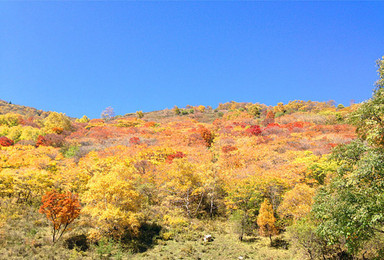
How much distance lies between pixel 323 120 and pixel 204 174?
166ft

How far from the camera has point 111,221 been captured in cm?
1848

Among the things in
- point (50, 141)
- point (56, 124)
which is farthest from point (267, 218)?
point (56, 124)

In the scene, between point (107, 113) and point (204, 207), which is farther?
point (107, 113)

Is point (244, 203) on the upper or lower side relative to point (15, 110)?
lower

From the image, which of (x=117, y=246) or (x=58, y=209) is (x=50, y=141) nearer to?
(x=58, y=209)

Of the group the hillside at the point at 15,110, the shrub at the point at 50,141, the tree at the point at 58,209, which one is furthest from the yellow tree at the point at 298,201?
the hillside at the point at 15,110

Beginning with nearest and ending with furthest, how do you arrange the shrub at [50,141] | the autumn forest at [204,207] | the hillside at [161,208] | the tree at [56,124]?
the autumn forest at [204,207] → the hillside at [161,208] → the shrub at [50,141] → the tree at [56,124]

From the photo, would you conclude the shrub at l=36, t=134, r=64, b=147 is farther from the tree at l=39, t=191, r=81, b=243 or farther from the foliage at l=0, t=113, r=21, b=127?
the tree at l=39, t=191, r=81, b=243

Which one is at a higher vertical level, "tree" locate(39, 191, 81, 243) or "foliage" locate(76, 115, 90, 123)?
"foliage" locate(76, 115, 90, 123)

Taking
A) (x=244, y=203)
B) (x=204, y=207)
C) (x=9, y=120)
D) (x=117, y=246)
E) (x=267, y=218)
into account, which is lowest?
(x=117, y=246)

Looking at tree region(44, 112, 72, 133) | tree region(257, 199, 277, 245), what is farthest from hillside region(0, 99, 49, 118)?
tree region(257, 199, 277, 245)

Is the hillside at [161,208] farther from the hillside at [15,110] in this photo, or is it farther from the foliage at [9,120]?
the hillside at [15,110]

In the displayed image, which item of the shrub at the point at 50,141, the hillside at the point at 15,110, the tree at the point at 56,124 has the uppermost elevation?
the hillside at the point at 15,110

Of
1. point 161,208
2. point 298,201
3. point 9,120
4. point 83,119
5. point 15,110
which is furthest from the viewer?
point 15,110
